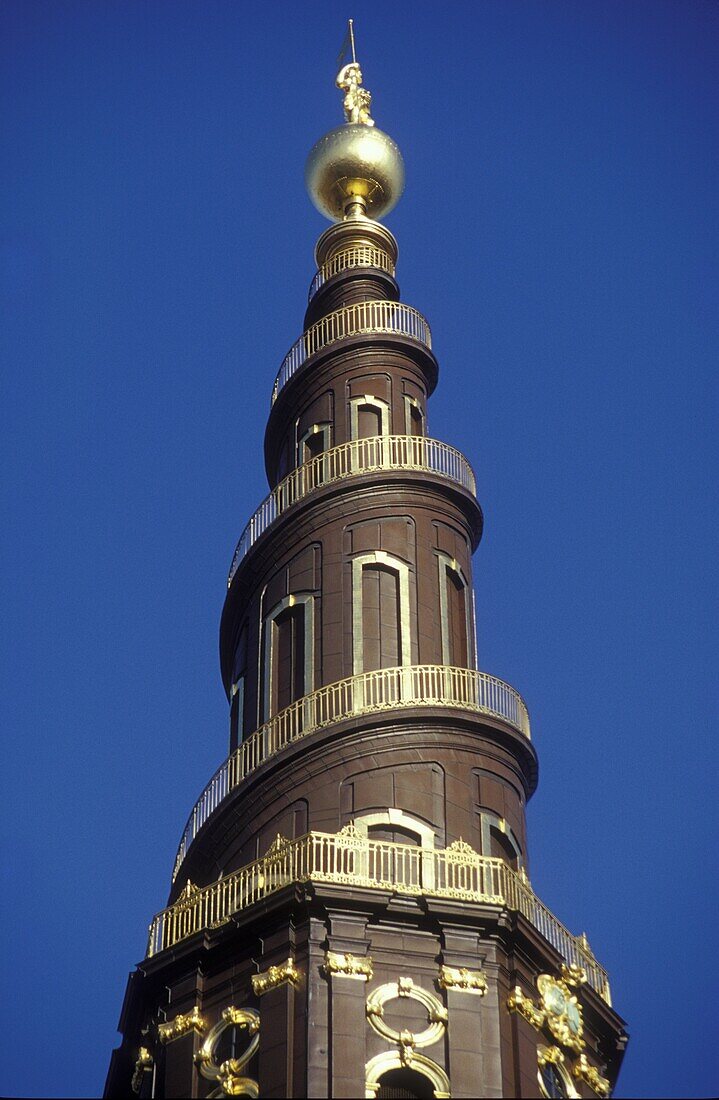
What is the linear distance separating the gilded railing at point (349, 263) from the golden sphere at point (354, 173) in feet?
13.1

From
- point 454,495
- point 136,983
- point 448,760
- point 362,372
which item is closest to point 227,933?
point 136,983

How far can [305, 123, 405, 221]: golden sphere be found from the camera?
76.1m

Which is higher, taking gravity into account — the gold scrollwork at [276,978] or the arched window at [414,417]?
the arched window at [414,417]

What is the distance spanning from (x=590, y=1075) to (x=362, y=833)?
23.2 feet

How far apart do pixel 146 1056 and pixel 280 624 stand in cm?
1200

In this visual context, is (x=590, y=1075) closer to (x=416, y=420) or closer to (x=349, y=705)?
(x=349, y=705)

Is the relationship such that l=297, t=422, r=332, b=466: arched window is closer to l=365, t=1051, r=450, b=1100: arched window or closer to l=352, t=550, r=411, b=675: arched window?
l=352, t=550, r=411, b=675: arched window

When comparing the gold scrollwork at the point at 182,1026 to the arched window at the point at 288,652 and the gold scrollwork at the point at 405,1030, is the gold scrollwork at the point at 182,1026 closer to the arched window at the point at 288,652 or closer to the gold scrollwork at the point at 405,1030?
the gold scrollwork at the point at 405,1030

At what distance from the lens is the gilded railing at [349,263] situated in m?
71.6

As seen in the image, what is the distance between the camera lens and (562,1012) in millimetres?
52406

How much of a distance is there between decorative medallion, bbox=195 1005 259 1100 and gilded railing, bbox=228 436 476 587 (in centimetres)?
1461

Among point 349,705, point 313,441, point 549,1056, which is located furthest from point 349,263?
point 549,1056

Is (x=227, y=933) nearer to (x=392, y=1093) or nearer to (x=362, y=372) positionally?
(x=392, y=1093)

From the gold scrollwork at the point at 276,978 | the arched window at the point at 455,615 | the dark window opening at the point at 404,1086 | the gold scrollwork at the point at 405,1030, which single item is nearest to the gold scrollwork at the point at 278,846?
the gold scrollwork at the point at 276,978
